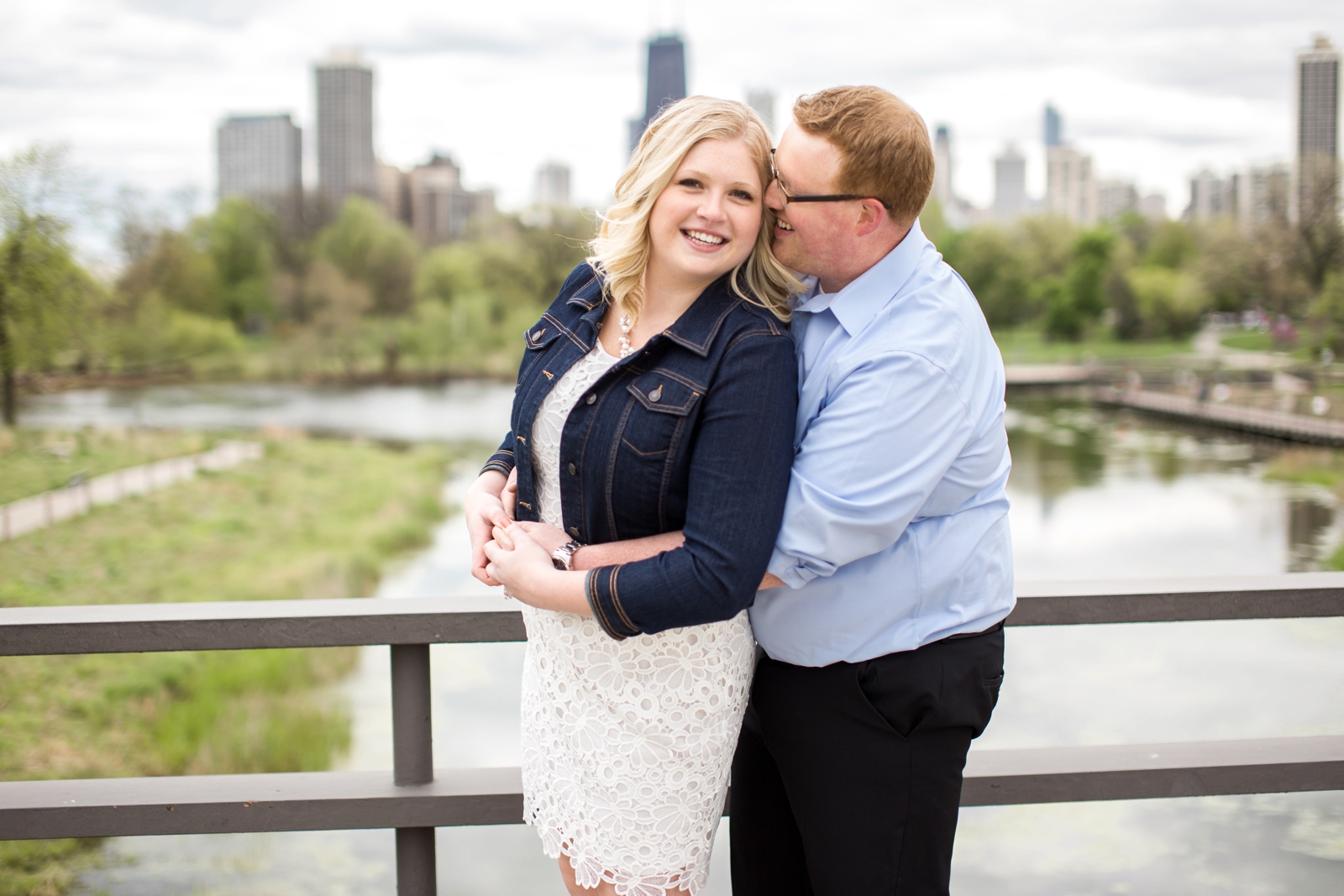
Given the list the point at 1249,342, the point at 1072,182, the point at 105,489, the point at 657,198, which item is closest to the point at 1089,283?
the point at 1249,342

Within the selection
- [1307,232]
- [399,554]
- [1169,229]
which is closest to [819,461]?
[399,554]

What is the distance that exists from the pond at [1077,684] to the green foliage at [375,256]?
309 inches

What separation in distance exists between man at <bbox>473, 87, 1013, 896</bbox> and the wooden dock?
33497mm

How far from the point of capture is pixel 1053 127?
150 meters

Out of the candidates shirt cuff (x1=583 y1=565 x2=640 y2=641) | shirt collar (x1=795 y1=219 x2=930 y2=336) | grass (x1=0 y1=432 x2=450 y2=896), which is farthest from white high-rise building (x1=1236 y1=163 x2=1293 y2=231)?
shirt cuff (x1=583 y1=565 x2=640 y2=641)

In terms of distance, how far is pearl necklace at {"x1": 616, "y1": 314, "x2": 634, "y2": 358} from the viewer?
51.4 inches

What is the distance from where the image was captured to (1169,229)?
53031mm

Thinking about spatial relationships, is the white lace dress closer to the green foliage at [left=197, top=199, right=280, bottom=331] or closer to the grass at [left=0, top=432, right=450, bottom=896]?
the grass at [left=0, top=432, right=450, bottom=896]

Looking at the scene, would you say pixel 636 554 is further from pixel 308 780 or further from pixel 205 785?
pixel 205 785

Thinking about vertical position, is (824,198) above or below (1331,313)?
below

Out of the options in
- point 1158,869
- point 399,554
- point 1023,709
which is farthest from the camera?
point 399,554

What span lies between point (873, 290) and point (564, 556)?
511mm

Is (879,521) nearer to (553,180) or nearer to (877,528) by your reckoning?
(877,528)

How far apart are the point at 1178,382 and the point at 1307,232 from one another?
273 inches
